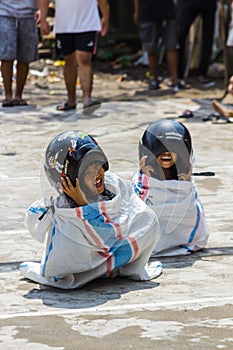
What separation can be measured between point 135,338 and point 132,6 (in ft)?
41.7

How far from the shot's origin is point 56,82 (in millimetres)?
13156

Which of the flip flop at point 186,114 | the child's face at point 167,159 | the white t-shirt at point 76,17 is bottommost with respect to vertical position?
the flip flop at point 186,114

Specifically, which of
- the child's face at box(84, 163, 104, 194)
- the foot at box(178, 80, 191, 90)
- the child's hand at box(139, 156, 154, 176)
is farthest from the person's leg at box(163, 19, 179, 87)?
the child's face at box(84, 163, 104, 194)

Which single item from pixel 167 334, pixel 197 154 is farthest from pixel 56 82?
pixel 167 334

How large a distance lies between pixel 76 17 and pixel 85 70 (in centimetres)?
59

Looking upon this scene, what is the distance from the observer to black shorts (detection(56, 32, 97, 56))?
9992 millimetres

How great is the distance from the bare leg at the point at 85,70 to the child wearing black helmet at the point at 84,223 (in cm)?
548

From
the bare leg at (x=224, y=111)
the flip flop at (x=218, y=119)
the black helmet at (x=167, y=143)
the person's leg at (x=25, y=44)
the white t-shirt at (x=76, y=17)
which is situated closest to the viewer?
the black helmet at (x=167, y=143)

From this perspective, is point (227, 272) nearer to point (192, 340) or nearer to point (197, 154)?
point (192, 340)

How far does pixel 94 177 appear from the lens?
4.57 metres

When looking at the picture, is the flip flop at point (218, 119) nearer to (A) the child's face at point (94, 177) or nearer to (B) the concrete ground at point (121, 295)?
(B) the concrete ground at point (121, 295)

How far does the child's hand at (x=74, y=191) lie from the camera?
455 cm

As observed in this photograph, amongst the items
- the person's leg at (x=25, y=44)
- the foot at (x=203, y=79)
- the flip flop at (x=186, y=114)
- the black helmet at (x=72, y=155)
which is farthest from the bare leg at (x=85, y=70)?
the black helmet at (x=72, y=155)

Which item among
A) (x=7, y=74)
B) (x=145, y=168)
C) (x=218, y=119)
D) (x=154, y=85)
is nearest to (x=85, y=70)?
(x=7, y=74)
